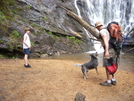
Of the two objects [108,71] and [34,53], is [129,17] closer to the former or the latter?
[34,53]

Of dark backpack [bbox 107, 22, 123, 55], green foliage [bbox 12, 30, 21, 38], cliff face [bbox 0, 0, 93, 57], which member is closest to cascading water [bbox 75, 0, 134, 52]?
cliff face [bbox 0, 0, 93, 57]

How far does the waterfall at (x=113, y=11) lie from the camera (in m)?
25.3

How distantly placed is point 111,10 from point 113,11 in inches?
20.5

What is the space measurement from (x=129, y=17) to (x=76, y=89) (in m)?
28.3

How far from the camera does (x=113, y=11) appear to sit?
2823 centimetres

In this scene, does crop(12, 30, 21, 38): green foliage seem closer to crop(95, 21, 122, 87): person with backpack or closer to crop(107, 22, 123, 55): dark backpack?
crop(95, 21, 122, 87): person with backpack

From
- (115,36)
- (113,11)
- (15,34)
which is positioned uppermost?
(113,11)

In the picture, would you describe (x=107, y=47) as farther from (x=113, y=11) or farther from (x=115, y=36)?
(x=113, y=11)

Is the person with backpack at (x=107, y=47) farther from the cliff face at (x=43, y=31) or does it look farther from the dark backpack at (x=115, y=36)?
the cliff face at (x=43, y=31)

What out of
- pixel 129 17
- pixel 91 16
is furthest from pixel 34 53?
pixel 129 17

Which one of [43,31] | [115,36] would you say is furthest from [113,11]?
[115,36]

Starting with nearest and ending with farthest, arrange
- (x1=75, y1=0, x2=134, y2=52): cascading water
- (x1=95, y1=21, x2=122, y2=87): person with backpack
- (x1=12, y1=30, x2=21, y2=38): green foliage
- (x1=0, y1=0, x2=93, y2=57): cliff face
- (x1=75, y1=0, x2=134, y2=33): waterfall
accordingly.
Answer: (x1=95, y1=21, x2=122, y2=87): person with backpack → (x1=0, y1=0, x2=93, y2=57): cliff face → (x1=12, y1=30, x2=21, y2=38): green foliage → (x1=75, y1=0, x2=134, y2=52): cascading water → (x1=75, y1=0, x2=134, y2=33): waterfall

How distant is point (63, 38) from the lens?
631 inches

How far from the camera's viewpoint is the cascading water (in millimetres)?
24469
